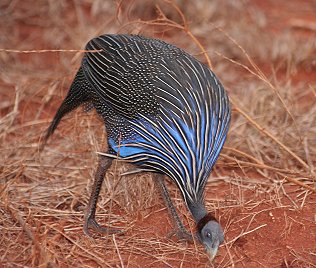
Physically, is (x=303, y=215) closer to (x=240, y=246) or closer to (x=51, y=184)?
(x=240, y=246)

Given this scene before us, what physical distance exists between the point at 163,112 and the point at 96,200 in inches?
28.3

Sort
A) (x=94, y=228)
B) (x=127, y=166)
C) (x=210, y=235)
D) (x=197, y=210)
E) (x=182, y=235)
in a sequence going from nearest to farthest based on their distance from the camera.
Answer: (x=210, y=235) → (x=197, y=210) → (x=182, y=235) → (x=94, y=228) → (x=127, y=166)

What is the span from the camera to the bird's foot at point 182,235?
364 cm

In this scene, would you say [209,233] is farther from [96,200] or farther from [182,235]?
[96,200]

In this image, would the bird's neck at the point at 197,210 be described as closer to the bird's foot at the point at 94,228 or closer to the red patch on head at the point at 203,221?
the red patch on head at the point at 203,221

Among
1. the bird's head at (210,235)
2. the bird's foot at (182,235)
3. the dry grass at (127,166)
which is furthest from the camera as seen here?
the bird's foot at (182,235)

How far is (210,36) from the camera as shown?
6.57 metres

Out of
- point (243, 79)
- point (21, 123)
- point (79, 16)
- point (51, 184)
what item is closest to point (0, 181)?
point (51, 184)

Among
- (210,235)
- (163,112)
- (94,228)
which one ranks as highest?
(163,112)

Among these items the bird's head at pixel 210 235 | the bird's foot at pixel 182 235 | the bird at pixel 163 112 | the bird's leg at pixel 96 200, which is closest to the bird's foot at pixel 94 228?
the bird's leg at pixel 96 200

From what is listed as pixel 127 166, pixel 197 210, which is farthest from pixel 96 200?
pixel 197 210

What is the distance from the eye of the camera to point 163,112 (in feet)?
10.8

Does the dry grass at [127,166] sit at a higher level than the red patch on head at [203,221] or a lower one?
lower

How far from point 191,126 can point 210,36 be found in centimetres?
342
